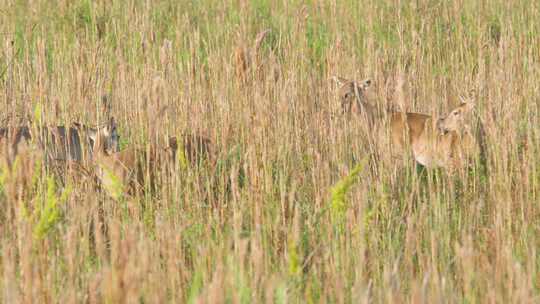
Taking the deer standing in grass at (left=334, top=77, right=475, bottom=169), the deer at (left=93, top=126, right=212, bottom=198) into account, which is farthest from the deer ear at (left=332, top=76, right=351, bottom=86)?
the deer at (left=93, top=126, right=212, bottom=198)

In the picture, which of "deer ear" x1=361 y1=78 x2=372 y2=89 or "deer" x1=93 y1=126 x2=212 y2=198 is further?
"deer ear" x1=361 y1=78 x2=372 y2=89

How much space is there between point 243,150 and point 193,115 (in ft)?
2.51

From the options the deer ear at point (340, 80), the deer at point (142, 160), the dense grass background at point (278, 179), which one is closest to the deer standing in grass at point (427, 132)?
the deer ear at point (340, 80)

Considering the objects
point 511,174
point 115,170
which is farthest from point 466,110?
point 115,170

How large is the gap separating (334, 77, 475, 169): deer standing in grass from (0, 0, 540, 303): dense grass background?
153 millimetres

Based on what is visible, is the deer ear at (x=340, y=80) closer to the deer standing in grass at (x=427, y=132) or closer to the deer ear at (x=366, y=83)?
the deer standing in grass at (x=427, y=132)

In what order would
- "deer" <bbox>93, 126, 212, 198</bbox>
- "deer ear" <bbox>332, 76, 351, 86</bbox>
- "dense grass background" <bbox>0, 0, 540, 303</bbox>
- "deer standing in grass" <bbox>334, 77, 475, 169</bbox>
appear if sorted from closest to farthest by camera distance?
"dense grass background" <bbox>0, 0, 540, 303</bbox>, "deer" <bbox>93, 126, 212, 198</bbox>, "deer standing in grass" <bbox>334, 77, 475, 169</bbox>, "deer ear" <bbox>332, 76, 351, 86</bbox>

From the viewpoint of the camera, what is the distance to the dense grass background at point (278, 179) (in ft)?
10.7

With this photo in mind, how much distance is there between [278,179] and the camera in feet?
16.1

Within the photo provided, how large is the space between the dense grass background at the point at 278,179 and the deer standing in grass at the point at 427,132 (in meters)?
0.15

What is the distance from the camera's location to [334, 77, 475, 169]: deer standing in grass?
228 inches

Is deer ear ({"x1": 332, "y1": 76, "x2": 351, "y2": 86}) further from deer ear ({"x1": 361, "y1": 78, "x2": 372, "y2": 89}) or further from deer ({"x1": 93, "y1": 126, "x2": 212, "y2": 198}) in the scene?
deer ({"x1": 93, "y1": 126, "x2": 212, "y2": 198})

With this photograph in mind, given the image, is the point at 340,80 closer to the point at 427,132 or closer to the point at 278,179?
the point at 427,132

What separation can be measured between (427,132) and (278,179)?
5.04 ft
